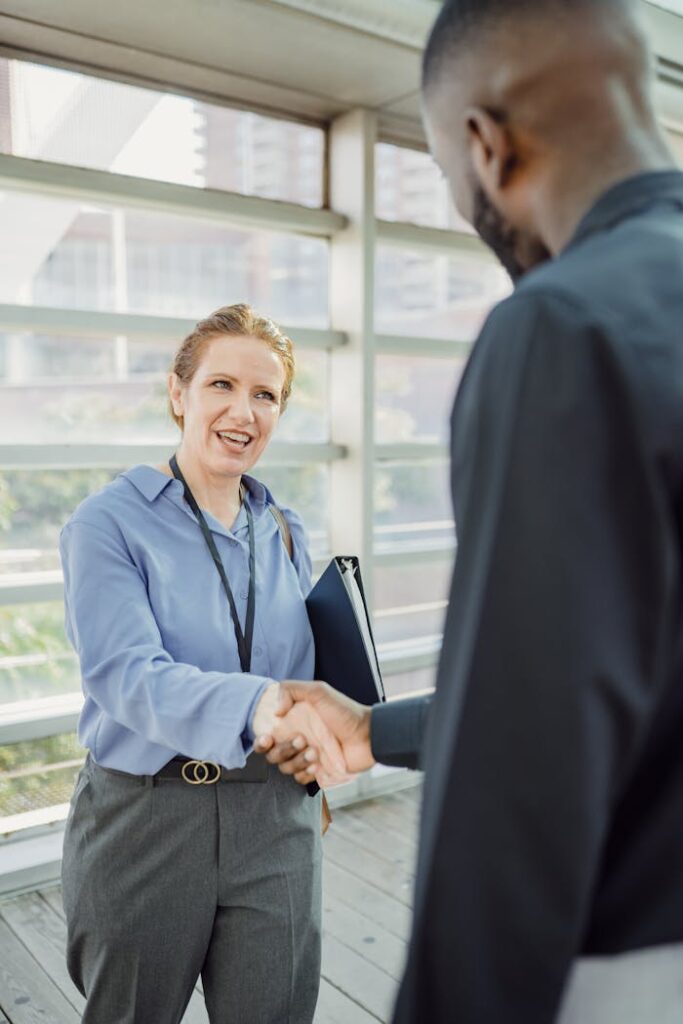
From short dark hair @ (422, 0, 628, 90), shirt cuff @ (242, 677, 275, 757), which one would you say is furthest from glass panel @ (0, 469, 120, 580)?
short dark hair @ (422, 0, 628, 90)

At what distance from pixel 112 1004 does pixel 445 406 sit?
3704 mm

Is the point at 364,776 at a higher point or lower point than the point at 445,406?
lower

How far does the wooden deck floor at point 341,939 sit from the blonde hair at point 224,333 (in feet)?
5.73

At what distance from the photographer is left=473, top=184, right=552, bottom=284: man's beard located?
0.97 m

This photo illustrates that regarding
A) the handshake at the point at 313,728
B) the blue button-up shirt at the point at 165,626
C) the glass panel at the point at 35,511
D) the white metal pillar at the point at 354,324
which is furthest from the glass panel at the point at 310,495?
the handshake at the point at 313,728

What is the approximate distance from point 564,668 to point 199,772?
4.09 ft

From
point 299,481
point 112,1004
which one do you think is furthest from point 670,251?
point 299,481

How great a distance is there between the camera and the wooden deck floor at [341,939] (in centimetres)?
287

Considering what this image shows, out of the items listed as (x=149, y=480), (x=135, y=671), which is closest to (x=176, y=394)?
(x=149, y=480)

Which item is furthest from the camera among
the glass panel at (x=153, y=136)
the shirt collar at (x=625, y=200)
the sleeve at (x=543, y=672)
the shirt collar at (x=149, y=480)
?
the glass panel at (x=153, y=136)

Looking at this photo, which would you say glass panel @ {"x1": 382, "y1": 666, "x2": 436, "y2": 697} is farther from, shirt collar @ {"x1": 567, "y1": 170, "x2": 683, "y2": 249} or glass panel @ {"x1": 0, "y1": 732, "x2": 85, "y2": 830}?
shirt collar @ {"x1": 567, "y1": 170, "x2": 683, "y2": 249}

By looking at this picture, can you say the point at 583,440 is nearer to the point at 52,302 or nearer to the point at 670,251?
the point at 670,251

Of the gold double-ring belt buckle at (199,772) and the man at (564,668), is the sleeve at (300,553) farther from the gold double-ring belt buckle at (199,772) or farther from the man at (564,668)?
the man at (564,668)

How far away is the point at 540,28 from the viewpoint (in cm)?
92
